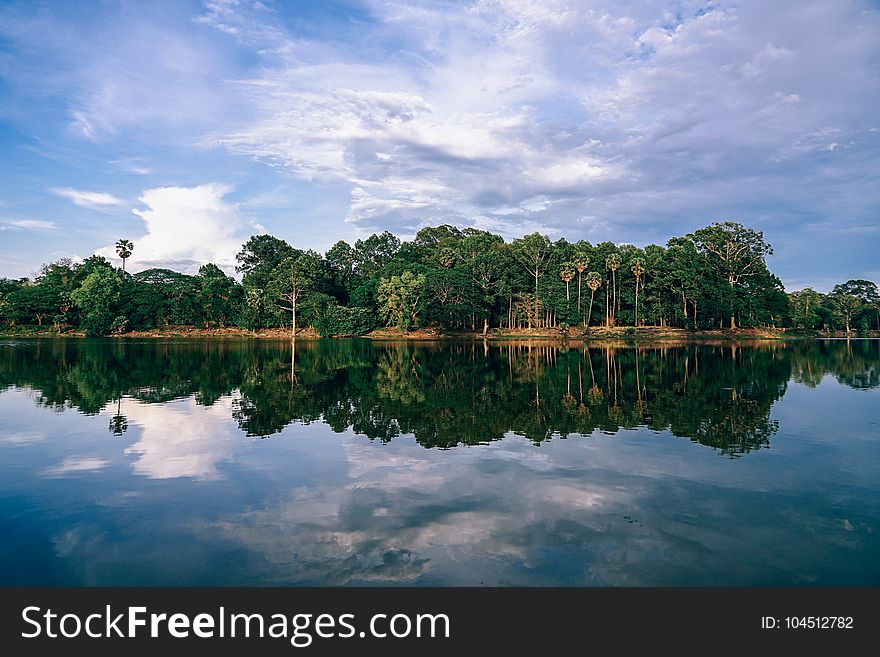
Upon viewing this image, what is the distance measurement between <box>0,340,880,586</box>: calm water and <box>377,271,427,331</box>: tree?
67.7 meters

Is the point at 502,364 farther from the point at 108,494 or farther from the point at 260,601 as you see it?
the point at 260,601

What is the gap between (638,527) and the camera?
873 centimetres

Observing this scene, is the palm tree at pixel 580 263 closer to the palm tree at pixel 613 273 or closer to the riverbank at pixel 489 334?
the palm tree at pixel 613 273

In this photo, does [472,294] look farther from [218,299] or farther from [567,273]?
[218,299]

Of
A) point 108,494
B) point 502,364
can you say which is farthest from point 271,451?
point 502,364

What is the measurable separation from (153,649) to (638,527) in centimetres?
704

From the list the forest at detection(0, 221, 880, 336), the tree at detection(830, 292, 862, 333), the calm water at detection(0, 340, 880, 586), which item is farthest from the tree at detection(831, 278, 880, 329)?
the calm water at detection(0, 340, 880, 586)

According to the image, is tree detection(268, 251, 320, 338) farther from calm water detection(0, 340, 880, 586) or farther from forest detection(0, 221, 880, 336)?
calm water detection(0, 340, 880, 586)

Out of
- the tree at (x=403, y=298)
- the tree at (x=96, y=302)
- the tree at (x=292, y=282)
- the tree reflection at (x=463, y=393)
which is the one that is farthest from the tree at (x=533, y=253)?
the tree at (x=96, y=302)

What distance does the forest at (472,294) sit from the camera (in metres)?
91.1

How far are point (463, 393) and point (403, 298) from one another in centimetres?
6751

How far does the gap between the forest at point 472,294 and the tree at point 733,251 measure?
0.19 meters

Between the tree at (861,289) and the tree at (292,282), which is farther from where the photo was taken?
the tree at (861,289)

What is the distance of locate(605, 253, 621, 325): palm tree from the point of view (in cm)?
9331
